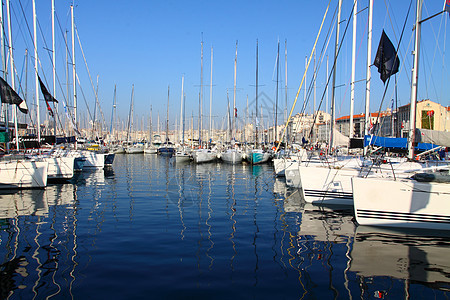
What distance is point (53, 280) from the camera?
6.24 meters

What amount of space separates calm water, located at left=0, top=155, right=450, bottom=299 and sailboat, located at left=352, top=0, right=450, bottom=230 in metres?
0.45

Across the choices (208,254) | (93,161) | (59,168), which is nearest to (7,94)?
(59,168)

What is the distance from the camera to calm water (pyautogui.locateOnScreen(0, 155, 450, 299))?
5.98m

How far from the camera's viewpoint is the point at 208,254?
7.73m

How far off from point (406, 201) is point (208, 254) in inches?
220

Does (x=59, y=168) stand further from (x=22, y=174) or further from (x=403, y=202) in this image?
(x=403, y=202)

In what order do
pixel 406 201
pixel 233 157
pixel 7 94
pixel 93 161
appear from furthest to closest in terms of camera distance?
pixel 233 157, pixel 93 161, pixel 7 94, pixel 406 201

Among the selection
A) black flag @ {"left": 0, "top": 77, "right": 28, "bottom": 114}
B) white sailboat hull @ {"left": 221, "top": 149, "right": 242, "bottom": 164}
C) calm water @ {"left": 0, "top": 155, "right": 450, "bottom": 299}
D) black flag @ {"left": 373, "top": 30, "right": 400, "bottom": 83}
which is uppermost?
black flag @ {"left": 373, "top": 30, "right": 400, "bottom": 83}

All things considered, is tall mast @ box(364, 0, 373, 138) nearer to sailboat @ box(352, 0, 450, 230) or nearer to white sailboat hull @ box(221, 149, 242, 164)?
sailboat @ box(352, 0, 450, 230)

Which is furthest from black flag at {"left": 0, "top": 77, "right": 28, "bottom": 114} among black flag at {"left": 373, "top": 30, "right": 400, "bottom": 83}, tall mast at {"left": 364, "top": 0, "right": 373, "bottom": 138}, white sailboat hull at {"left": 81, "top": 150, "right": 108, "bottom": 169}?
black flag at {"left": 373, "top": 30, "right": 400, "bottom": 83}

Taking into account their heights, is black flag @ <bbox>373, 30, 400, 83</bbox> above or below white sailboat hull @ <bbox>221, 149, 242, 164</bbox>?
above

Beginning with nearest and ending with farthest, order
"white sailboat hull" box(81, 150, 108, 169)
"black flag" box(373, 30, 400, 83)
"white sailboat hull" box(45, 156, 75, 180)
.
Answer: "black flag" box(373, 30, 400, 83)
"white sailboat hull" box(45, 156, 75, 180)
"white sailboat hull" box(81, 150, 108, 169)

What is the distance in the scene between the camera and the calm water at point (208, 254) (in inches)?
235

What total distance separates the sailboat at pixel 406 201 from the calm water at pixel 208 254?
0.45 m
